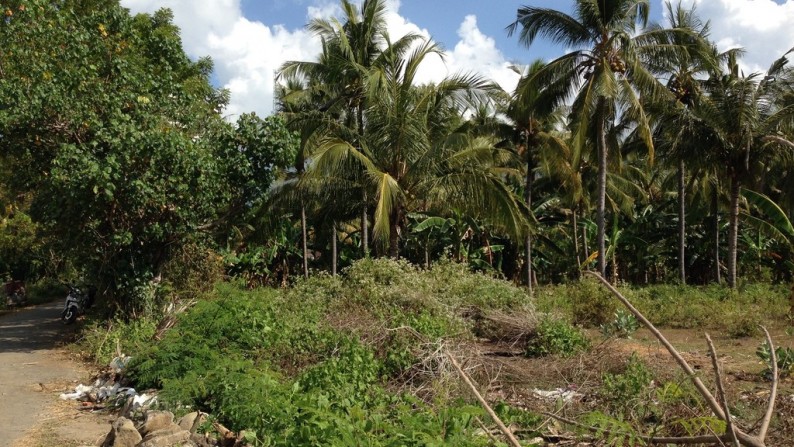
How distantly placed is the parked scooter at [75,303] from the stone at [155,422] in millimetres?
10836

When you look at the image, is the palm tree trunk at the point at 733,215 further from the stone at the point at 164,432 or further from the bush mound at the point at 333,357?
the stone at the point at 164,432

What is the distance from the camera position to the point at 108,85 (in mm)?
14078

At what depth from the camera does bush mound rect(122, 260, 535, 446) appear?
5.15 metres

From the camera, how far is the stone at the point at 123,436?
249 inches

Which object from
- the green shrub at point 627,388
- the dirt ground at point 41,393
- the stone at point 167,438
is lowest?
the dirt ground at point 41,393

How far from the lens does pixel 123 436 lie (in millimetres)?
6375

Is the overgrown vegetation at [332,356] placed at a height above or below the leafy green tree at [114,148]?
below

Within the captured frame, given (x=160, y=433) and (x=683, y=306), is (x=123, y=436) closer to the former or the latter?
(x=160, y=433)

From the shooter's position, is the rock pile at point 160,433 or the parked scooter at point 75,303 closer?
the rock pile at point 160,433

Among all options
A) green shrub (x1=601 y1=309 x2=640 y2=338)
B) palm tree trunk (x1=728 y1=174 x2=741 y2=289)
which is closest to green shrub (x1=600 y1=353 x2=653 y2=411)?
green shrub (x1=601 y1=309 x2=640 y2=338)

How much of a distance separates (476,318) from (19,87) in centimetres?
932

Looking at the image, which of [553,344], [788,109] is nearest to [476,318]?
[553,344]

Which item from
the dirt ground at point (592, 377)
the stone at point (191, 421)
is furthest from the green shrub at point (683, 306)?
the stone at point (191, 421)

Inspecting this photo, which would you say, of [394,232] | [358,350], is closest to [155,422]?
[358,350]
